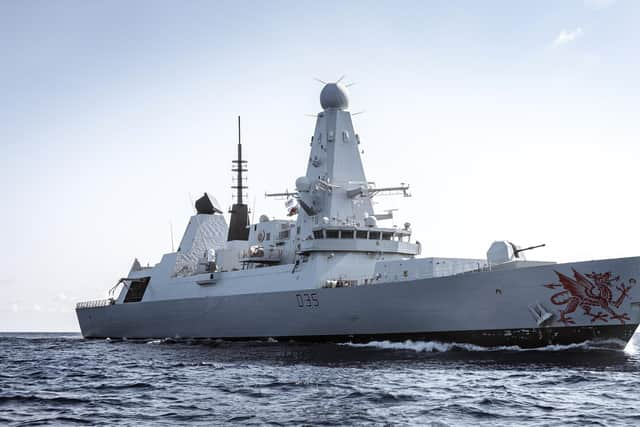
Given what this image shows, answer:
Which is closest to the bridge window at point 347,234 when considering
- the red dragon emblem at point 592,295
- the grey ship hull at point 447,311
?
the grey ship hull at point 447,311

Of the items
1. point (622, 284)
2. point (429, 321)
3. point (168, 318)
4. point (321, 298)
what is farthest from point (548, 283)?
point (168, 318)

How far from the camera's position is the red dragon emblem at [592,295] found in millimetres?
20203

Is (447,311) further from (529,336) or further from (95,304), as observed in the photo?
(95,304)

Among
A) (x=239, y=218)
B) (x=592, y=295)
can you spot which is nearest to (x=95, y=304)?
(x=239, y=218)

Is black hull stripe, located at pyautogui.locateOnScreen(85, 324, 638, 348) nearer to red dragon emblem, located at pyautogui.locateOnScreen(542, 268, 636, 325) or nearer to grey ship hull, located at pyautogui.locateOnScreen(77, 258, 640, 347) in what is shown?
grey ship hull, located at pyautogui.locateOnScreen(77, 258, 640, 347)

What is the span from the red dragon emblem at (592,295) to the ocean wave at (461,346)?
813 millimetres

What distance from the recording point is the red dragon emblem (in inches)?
795

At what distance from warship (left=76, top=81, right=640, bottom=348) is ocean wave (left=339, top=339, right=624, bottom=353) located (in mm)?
158

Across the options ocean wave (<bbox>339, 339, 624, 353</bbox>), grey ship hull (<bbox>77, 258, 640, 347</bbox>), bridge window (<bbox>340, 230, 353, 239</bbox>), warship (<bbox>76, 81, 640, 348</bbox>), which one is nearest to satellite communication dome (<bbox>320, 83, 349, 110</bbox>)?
warship (<bbox>76, 81, 640, 348</bbox>)

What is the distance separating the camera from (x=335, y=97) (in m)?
30.7

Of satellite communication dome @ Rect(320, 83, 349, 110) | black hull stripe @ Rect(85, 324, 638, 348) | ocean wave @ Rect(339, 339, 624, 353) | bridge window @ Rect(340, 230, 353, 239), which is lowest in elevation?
ocean wave @ Rect(339, 339, 624, 353)

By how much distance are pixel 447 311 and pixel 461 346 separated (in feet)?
4.16

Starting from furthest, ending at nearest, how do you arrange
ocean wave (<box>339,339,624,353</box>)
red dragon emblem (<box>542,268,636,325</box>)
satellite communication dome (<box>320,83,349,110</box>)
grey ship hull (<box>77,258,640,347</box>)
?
satellite communication dome (<box>320,83,349,110</box>) → ocean wave (<box>339,339,624,353</box>) → grey ship hull (<box>77,258,640,347</box>) → red dragon emblem (<box>542,268,636,325</box>)

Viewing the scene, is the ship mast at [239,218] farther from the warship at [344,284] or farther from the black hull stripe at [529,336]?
the black hull stripe at [529,336]
